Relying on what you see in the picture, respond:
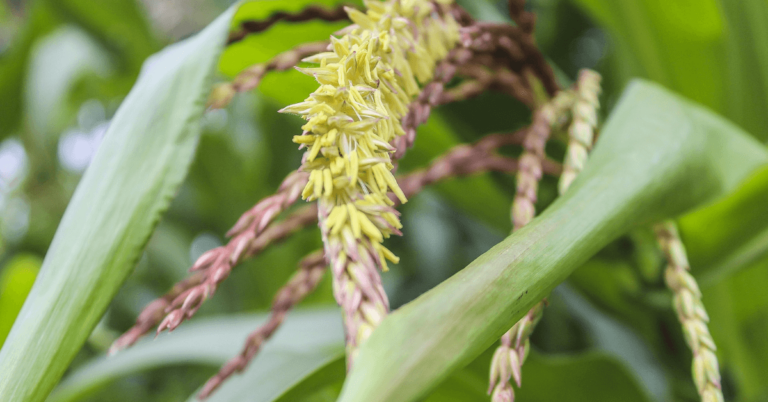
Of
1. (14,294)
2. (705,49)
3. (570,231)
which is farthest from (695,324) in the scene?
(14,294)

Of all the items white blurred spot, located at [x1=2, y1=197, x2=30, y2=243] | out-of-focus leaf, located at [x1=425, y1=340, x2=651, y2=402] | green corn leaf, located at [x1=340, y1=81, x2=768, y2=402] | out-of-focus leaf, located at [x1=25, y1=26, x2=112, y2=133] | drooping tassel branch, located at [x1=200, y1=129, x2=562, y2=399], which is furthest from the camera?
white blurred spot, located at [x1=2, y1=197, x2=30, y2=243]

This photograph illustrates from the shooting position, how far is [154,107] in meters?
0.21

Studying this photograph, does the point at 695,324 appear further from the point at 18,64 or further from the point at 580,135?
the point at 18,64

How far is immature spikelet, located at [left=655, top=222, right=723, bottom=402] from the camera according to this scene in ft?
0.56

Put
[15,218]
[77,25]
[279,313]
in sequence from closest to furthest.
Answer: [279,313] → [77,25] → [15,218]

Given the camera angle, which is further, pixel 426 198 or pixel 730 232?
pixel 426 198

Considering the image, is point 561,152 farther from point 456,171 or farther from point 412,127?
point 412,127

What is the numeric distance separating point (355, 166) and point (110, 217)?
103mm

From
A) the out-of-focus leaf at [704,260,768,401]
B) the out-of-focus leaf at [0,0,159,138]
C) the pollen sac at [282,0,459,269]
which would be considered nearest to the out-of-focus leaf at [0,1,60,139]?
the out-of-focus leaf at [0,0,159,138]

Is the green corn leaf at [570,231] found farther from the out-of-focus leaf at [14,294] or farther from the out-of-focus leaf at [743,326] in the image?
the out-of-focus leaf at [14,294]

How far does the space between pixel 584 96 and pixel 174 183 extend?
21cm

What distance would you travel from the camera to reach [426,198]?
2.53ft

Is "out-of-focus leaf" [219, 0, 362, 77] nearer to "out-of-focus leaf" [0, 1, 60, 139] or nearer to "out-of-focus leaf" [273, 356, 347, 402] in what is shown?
"out-of-focus leaf" [273, 356, 347, 402]

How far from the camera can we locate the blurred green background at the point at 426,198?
0.37m
